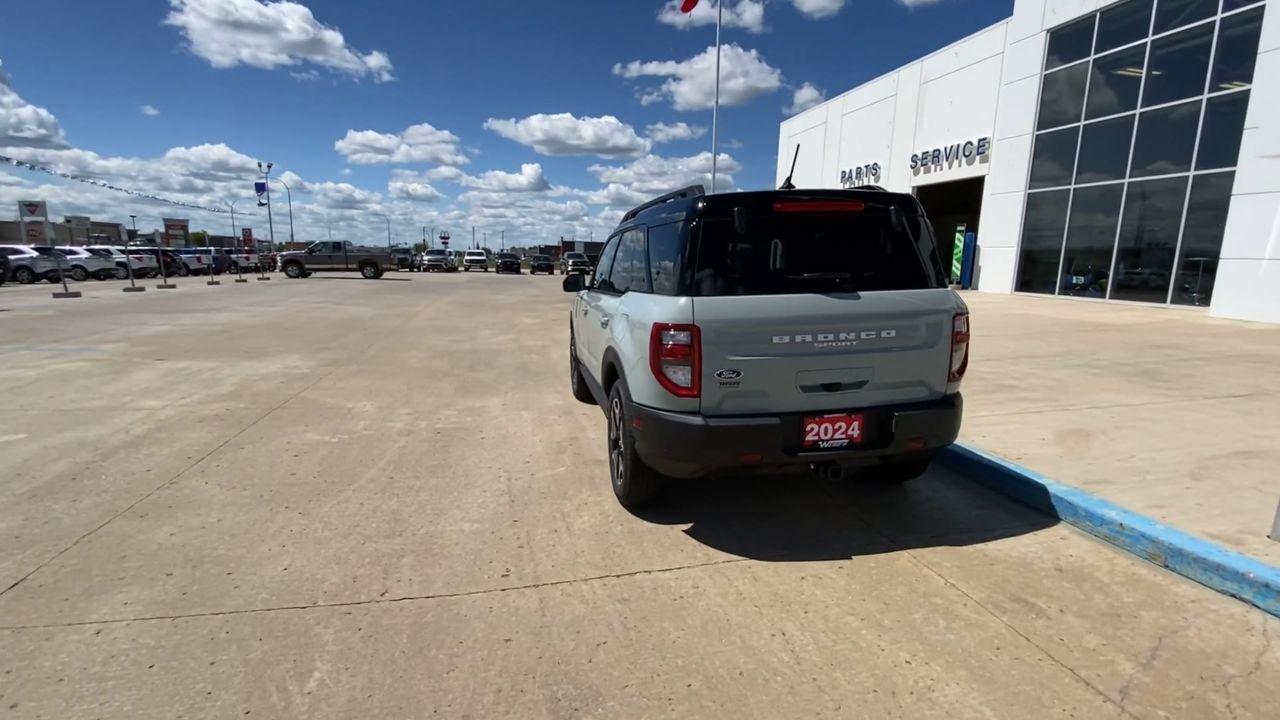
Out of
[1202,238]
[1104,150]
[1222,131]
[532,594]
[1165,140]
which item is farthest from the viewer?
[1104,150]

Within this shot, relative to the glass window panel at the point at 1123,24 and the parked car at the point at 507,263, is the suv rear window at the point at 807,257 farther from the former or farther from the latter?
the parked car at the point at 507,263

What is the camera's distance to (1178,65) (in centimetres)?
1472

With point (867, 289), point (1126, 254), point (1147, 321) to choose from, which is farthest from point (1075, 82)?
point (867, 289)

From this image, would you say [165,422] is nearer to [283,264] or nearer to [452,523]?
[452,523]

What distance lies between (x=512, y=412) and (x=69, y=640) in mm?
3909

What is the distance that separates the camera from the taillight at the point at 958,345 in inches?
134

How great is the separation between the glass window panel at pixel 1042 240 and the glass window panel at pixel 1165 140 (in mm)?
2194

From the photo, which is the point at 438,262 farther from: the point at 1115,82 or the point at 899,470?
the point at 899,470

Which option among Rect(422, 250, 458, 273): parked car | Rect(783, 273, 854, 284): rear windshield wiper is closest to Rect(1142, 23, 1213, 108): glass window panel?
Rect(783, 273, 854, 284): rear windshield wiper

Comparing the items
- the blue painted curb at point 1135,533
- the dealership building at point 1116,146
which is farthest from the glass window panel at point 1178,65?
the blue painted curb at point 1135,533

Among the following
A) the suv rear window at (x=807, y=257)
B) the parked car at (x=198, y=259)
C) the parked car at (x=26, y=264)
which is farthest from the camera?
the parked car at (x=198, y=259)

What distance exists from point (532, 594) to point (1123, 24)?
21051 mm

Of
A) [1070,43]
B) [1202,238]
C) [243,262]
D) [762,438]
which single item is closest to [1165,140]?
[1202,238]

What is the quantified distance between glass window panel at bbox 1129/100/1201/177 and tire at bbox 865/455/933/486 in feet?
52.3
